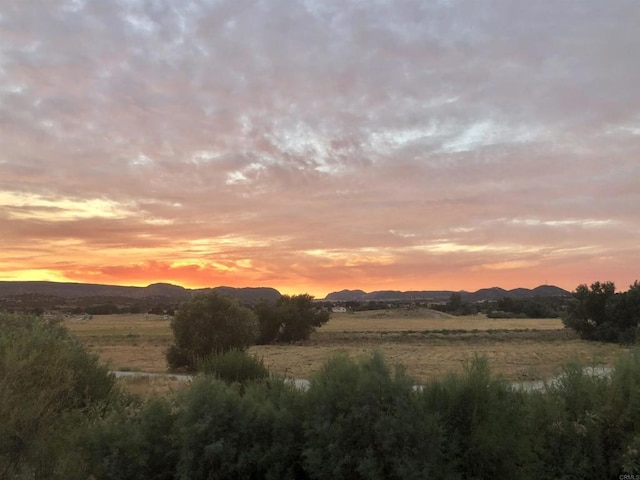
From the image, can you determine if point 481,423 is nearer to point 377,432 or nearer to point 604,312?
point 377,432

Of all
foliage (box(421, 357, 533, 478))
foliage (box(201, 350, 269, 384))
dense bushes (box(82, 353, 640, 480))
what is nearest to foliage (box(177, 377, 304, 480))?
dense bushes (box(82, 353, 640, 480))

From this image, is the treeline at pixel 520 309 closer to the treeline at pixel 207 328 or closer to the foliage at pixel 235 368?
the treeline at pixel 207 328

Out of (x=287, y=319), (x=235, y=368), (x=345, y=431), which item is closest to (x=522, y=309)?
(x=287, y=319)

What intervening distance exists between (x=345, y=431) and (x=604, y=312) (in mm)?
72481

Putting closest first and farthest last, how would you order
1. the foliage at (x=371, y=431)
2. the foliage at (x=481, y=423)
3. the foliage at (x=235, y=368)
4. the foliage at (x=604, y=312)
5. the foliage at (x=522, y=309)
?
1. the foliage at (x=371, y=431)
2. the foliage at (x=481, y=423)
3. the foliage at (x=235, y=368)
4. the foliage at (x=604, y=312)
5. the foliage at (x=522, y=309)

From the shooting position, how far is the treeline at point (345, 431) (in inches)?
317

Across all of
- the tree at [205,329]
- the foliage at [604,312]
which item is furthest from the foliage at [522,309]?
the tree at [205,329]

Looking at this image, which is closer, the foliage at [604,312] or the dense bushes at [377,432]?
the dense bushes at [377,432]

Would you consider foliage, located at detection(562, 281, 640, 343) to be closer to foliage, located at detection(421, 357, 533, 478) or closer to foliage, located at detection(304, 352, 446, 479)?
foliage, located at detection(421, 357, 533, 478)

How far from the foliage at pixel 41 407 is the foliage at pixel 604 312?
67.6 m

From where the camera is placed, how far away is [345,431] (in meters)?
8.18

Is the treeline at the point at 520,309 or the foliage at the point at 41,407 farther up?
the treeline at the point at 520,309

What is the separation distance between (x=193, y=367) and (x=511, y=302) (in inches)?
4584

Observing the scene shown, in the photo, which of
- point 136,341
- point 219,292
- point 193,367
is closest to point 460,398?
point 193,367
